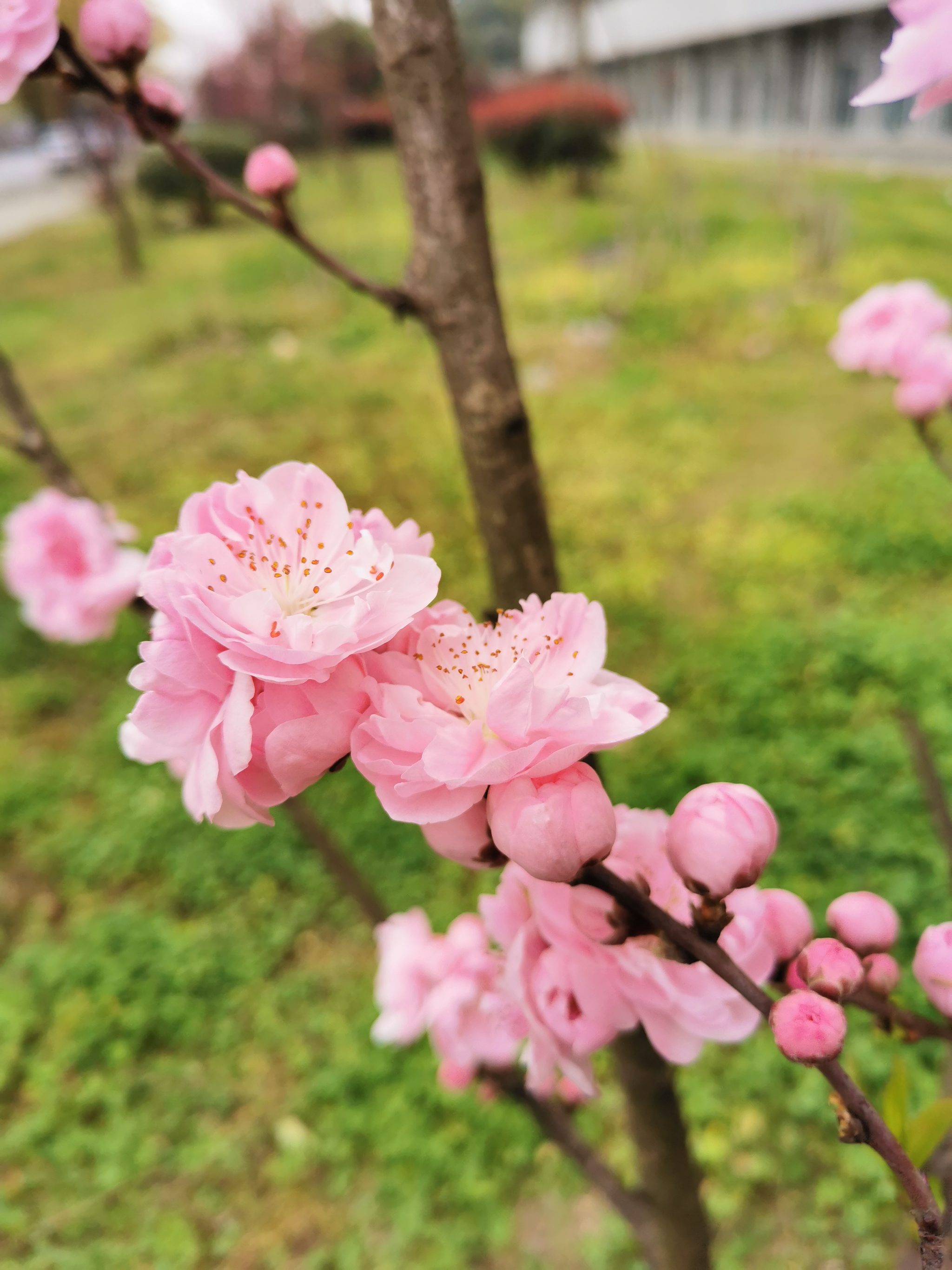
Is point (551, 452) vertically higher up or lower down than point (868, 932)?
lower down

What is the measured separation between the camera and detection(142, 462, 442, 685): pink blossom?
0.46 m

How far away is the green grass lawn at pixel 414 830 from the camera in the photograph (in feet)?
5.93

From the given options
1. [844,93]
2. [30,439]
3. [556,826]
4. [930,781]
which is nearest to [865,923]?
[556,826]

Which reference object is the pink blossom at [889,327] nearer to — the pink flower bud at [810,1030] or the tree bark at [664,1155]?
the tree bark at [664,1155]

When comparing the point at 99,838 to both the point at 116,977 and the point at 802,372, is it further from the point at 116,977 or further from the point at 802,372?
the point at 802,372

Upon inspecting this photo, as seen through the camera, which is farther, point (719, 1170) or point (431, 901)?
point (431, 901)

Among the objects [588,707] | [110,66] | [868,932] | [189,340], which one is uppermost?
[110,66]

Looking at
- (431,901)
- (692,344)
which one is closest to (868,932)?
(431,901)

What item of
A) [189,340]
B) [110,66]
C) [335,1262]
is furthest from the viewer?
[189,340]

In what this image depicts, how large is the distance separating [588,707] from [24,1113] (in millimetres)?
2262

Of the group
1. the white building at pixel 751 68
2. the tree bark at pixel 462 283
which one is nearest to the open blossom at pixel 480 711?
the tree bark at pixel 462 283

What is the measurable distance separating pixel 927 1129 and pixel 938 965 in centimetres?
18

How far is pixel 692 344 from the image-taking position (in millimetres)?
5785

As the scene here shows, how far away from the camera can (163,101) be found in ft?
3.15
